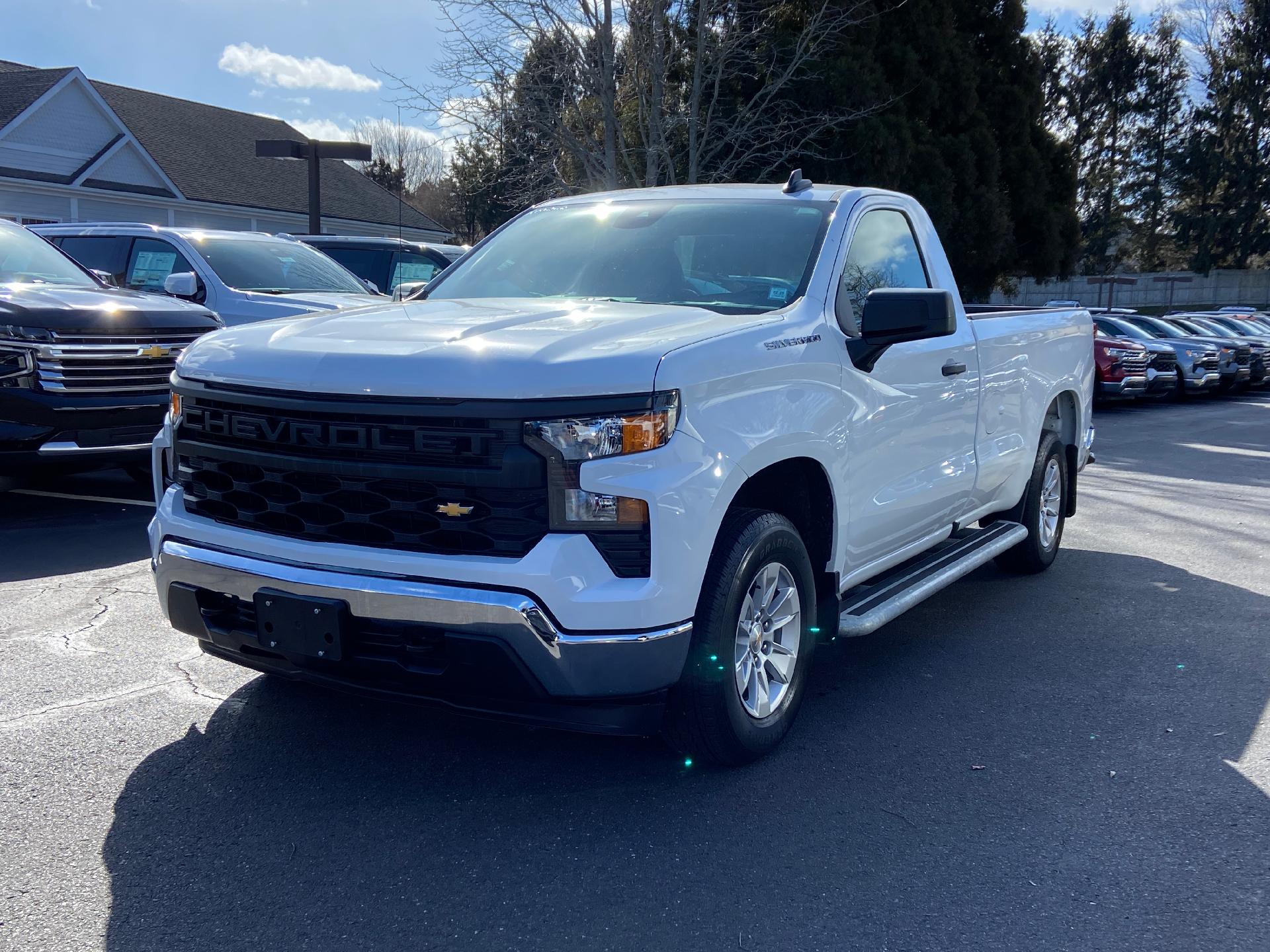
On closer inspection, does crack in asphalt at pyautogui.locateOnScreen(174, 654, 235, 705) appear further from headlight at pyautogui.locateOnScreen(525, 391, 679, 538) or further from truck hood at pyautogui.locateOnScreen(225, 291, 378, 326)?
truck hood at pyautogui.locateOnScreen(225, 291, 378, 326)

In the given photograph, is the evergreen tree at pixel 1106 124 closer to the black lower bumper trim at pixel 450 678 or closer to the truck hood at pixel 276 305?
the truck hood at pixel 276 305

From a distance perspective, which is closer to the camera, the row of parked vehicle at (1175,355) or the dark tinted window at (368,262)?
the dark tinted window at (368,262)

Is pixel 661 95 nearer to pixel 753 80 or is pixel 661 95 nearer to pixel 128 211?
pixel 753 80

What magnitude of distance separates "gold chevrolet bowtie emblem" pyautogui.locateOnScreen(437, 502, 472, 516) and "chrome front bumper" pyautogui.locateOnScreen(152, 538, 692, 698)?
0.20 meters

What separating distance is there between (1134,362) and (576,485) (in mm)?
20175

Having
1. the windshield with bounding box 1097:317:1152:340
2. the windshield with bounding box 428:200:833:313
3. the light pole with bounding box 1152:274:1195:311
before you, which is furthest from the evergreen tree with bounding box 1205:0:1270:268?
the windshield with bounding box 428:200:833:313

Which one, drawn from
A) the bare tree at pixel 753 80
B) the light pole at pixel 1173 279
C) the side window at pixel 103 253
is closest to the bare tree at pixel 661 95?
the bare tree at pixel 753 80

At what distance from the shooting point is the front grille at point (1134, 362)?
68.6 feet

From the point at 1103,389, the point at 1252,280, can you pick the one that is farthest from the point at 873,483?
the point at 1252,280

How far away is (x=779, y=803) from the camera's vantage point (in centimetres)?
366

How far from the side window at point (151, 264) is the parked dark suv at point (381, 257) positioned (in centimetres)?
373

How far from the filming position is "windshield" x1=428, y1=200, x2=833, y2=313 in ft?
14.8

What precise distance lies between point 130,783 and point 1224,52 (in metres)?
65.0

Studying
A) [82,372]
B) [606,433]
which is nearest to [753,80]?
[82,372]
